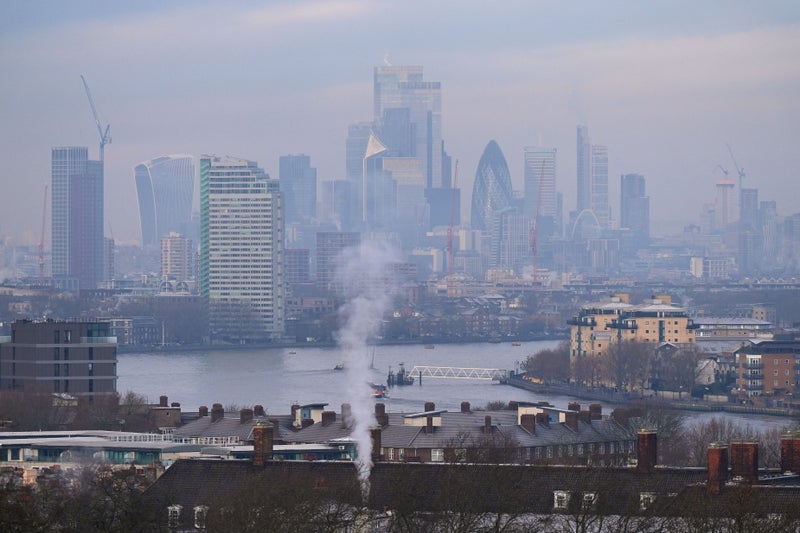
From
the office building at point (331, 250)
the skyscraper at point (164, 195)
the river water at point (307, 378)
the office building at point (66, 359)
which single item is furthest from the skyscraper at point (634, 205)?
the office building at point (66, 359)

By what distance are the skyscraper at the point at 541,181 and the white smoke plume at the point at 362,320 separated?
48.7 m

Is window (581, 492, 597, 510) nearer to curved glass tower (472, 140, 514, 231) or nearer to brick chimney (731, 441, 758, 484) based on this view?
brick chimney (731, 441, 758, 484)

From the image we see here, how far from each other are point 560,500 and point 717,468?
2.50ft

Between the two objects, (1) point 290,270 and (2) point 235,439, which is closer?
(2) point 235,439

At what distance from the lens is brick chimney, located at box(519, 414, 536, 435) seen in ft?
64.3

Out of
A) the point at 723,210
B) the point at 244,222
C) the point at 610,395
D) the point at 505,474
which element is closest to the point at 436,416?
the point at 505,474

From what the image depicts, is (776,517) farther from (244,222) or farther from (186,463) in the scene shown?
(244,222)

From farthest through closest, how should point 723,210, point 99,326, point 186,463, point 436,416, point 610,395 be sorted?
point 723,210
point 610,395
point 99,326
point 436,416
point 186,463

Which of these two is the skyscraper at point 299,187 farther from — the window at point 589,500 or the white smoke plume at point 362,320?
the window at point 589,500

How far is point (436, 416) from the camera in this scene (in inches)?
796

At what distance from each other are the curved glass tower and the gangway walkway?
92.8 metres

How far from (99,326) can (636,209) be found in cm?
12570

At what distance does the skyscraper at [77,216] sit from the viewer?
352ft

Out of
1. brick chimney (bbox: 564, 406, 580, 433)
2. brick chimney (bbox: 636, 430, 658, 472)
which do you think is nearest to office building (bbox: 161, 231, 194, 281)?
brick chimney (bbox: 564, 406, 580, 433)
